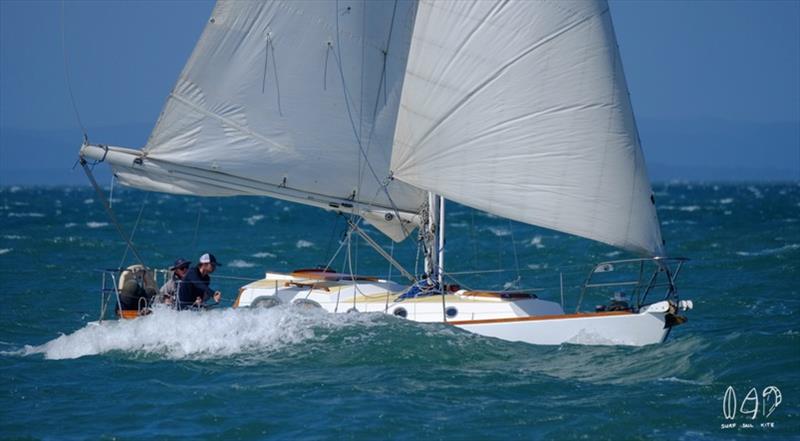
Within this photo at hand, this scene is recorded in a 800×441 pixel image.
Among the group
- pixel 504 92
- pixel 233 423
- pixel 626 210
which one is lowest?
pixel 233 423

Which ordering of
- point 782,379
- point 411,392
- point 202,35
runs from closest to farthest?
1. point 411,392
2. point 782,379
3. point 202,35

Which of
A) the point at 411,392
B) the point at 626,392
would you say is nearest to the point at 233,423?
the point at 411,392

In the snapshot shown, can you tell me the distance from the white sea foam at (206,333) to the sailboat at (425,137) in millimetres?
523

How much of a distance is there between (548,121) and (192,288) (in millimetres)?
6855

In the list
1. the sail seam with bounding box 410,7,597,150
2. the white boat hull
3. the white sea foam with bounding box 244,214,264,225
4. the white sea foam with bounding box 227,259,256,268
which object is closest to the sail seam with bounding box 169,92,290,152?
the white boat hull

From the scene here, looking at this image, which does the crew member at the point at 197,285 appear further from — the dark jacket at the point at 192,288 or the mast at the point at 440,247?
the mast at the point at 440,247

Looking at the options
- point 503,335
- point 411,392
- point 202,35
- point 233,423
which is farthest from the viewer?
point 202,35

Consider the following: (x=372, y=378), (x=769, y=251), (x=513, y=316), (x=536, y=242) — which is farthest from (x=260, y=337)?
(x=536, y=242)

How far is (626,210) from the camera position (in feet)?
64.7

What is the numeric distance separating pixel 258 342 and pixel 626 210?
6379mm

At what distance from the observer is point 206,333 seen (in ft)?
68.9

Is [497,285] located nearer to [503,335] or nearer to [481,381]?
[503,335]
